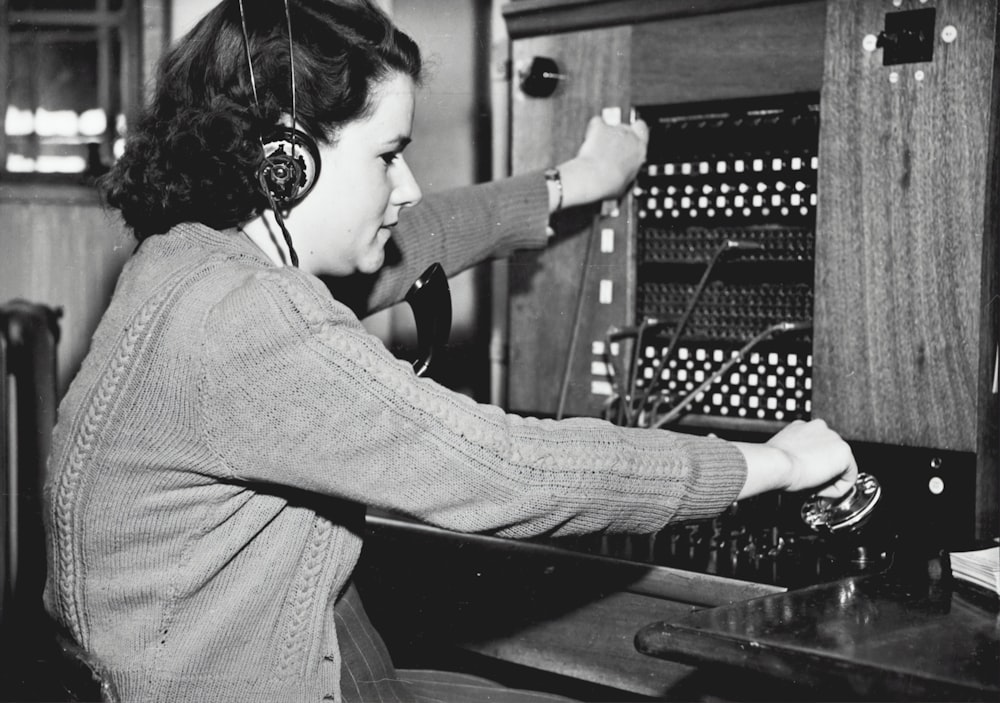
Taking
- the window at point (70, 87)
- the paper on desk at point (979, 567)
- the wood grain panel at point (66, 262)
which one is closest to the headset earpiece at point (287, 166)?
the paper on desk at point (979, 567)

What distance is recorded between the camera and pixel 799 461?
117cm

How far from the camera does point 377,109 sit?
127cm

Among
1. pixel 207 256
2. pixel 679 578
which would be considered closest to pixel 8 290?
pixel 207 256

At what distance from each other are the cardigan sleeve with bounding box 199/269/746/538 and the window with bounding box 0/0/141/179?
2.15m

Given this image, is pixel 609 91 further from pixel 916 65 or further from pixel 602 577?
pixel 602 577

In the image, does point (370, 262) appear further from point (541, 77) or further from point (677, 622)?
point (541, 77)

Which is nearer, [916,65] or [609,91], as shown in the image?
[916,65]

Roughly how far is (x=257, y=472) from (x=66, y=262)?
210cm

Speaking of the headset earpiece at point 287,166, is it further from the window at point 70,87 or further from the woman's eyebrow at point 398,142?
the window at point 70,87

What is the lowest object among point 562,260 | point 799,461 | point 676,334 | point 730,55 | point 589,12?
point 799,461

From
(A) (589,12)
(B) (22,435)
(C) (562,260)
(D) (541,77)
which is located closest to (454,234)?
(C) (562,260)

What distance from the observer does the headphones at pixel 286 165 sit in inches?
46.8

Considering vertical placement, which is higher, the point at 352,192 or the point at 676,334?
the point at 352,192

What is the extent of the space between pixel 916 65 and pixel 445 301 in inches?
30.4
